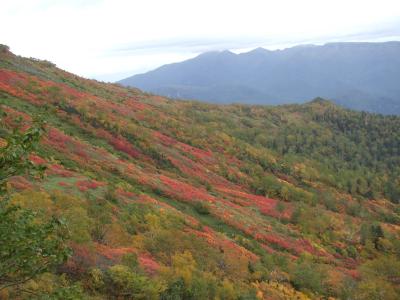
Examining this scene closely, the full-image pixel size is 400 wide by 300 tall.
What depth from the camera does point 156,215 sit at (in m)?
32.5

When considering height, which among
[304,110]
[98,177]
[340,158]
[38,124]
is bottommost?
[340,158]

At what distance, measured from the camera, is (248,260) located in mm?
31984

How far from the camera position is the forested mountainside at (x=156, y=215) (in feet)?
33.0

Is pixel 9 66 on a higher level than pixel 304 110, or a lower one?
higher

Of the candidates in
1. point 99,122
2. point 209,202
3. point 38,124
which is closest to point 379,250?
point 209,202

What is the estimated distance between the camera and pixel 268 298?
2578 centimetres

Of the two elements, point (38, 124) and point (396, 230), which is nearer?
point (38, 124)

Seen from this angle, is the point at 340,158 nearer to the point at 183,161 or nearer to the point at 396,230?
the point at 396,230

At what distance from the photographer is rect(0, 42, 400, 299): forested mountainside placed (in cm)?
1005

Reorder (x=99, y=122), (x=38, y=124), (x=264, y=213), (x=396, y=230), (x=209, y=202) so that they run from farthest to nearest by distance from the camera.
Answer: (x=396, y=230), (x=99, y=122), (x=264, y=213), (x=209, y=202), (x=38, y=124)

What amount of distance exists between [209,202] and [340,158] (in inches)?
3985

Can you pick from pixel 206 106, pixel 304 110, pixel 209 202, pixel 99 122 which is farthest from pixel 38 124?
pixel 304 110

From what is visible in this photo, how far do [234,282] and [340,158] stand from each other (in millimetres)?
120090

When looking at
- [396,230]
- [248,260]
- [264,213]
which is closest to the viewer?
[248,260]
